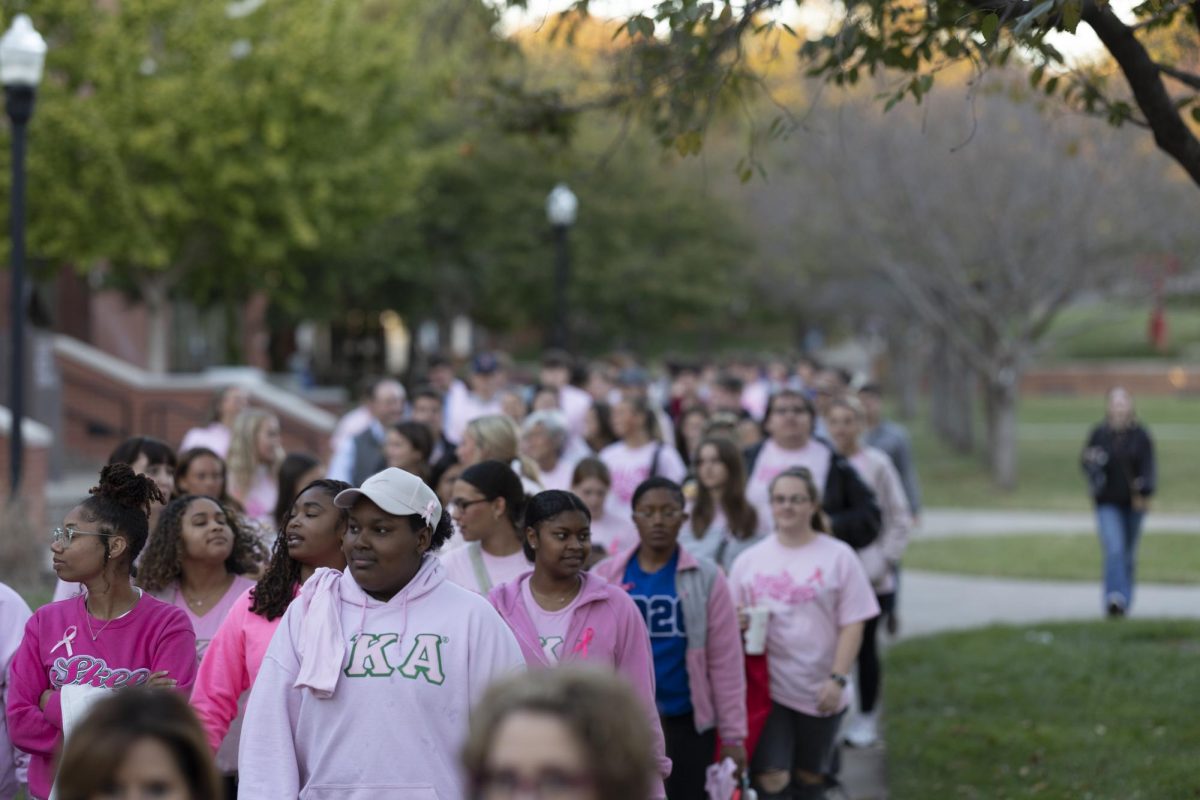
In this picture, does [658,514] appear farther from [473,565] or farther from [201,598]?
[201,598]

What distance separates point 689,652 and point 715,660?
11 centimetres

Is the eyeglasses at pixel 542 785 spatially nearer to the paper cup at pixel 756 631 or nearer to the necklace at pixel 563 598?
the necklace at pixel 563 598

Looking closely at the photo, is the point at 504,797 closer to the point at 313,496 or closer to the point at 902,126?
the point at 313,496

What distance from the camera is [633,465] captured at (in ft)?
33.7

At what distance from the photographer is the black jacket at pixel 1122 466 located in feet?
43.5

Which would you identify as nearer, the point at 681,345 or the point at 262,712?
the point at 262,712

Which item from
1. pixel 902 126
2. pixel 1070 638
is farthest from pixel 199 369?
pixel 1070 638

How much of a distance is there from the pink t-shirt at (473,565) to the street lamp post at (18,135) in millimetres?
Answer: 7165

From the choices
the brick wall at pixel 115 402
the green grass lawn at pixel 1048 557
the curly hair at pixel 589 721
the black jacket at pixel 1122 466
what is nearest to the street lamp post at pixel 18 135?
the black jacket at pixel 1122 466

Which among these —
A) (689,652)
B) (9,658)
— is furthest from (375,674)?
(689,652)

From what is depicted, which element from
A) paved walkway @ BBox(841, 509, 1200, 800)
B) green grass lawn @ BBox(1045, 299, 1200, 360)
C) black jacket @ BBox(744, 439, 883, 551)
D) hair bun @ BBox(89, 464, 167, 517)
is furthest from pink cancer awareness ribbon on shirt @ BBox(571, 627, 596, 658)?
green grass lawn @ BBox(1045, 299, 1200, 360)

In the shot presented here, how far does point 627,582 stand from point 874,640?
340cm

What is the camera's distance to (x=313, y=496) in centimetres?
526

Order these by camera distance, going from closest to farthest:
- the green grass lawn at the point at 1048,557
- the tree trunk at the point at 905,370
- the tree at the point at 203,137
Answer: the green grass lawn at the point at 1048,557, the tree at the point at 203,137, the tree trunk at the point at 905,370
